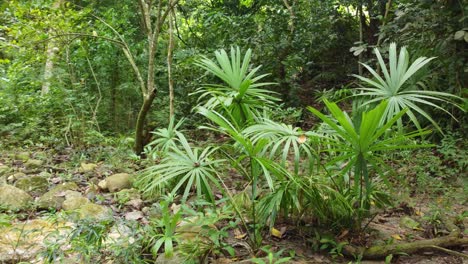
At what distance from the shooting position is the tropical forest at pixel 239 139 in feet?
6.84

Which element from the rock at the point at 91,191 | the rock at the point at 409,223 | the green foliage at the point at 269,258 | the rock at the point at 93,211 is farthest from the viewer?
the rock at the point at 91,191

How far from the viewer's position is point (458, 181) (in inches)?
136

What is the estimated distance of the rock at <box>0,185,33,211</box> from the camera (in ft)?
9.91

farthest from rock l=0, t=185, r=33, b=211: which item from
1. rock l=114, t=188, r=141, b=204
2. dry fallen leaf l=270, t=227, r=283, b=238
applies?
dry fallen leaf l=270, t=227, r=283, b=238

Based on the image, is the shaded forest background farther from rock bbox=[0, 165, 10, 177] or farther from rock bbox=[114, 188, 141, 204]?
rock bbox=[114, 188, 141, 204]

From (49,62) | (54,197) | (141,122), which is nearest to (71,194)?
(54,197)

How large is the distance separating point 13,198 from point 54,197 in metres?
0.30

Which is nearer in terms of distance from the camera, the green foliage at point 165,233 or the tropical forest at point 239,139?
the green foliage at point 165,233

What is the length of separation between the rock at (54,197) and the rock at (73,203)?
115 mm

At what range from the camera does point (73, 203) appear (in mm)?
3061

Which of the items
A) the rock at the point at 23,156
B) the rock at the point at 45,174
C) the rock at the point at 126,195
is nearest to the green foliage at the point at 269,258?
the rock at the point at 126,195

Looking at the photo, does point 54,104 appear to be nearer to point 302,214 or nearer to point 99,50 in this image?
point 99,50

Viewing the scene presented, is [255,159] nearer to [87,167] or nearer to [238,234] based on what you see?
[238,234]

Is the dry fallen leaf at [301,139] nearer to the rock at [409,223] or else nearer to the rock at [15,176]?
the rock at [409,223]
